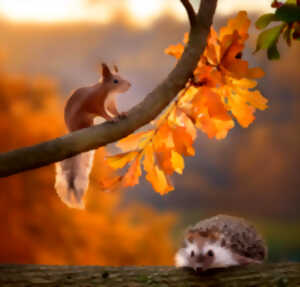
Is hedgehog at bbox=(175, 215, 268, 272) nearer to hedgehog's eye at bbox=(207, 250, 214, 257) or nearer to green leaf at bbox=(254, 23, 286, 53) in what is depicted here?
hedgehog's eye at bbox=(207, 250, 214, 257)

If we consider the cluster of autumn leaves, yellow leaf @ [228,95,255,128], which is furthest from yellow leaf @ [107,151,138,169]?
yellow leaf @ [228,95,255,128]

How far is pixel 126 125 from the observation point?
1230 millimetres

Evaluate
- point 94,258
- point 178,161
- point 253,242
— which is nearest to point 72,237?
point 94,258

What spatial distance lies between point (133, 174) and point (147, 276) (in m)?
0.42

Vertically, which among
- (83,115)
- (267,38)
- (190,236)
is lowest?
(190,236)

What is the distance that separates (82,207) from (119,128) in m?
0.41

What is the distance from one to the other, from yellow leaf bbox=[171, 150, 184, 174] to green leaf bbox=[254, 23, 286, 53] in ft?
1.47

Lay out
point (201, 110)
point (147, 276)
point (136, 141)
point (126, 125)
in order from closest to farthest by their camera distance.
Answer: point (126, 125), point (201, 110), point (136, 141), point (147, 276)

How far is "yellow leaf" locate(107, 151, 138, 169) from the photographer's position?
1.46 meters

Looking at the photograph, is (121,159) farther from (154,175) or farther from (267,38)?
(267,38)

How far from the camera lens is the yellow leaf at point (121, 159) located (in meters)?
1.46

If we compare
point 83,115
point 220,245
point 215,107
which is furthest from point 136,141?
point 220,245

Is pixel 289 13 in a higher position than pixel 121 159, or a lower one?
higher

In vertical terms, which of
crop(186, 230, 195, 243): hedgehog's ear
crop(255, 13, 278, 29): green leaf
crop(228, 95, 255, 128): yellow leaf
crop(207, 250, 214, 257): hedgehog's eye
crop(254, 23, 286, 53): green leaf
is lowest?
crop(207, 250, 214, 257): hedgehog's eye
